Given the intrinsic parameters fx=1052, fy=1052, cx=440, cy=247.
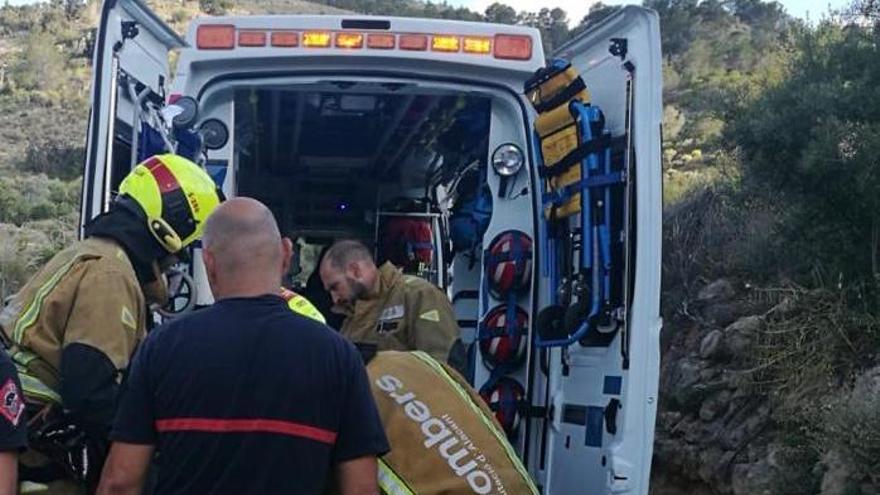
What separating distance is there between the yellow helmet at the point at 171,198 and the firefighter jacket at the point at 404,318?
1283 mm

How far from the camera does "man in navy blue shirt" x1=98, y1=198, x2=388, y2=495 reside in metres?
2.31

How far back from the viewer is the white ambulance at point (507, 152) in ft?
12.6

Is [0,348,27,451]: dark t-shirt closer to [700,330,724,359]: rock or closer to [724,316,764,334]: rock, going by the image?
[724,316,764,334]: rock

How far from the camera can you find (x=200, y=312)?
7.97 ft

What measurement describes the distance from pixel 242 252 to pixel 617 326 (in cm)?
204

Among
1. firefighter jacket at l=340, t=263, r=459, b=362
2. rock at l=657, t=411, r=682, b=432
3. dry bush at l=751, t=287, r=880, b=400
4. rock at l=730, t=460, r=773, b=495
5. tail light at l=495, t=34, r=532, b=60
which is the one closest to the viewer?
firefighter jacket at l=340, t=263, r=459, b=362

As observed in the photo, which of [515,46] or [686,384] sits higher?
[515,46]

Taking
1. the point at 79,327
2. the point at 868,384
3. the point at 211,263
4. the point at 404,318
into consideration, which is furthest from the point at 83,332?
the point at 868,384

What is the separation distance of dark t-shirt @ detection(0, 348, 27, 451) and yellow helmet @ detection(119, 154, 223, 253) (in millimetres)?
948

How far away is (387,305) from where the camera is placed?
4867 millimetres

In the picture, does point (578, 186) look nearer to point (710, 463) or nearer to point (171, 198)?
point (171, 198)

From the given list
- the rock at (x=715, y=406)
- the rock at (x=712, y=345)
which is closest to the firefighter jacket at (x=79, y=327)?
the rock at (x=715, y=406)

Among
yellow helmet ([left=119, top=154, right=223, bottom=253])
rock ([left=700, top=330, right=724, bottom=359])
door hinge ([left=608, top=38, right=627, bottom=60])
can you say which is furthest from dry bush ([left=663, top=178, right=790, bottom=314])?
yellow helmet ([left=119, top=154, right=223, bottom=253])

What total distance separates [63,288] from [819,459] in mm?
5518
